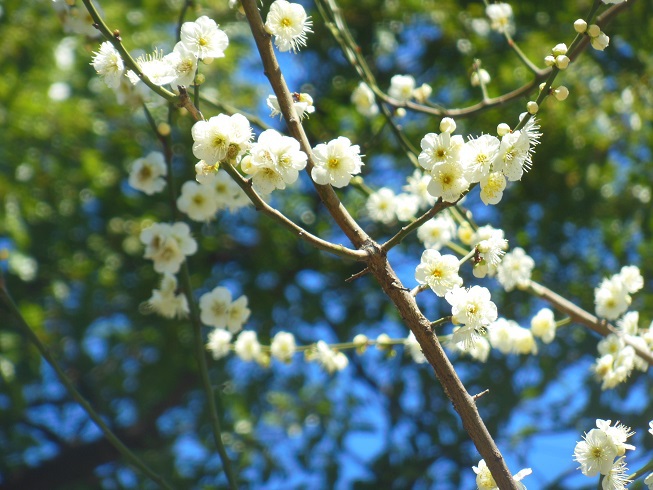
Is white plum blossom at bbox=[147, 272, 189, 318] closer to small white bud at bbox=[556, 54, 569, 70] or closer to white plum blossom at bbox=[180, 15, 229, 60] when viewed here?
white plum blossom at bbox=[180, 15, 229, 60]

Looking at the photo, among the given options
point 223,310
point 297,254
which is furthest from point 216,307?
point 297,254

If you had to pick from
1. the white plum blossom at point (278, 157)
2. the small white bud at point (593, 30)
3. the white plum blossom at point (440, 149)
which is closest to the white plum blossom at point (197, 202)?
the white plum blossom at point (278, 157)

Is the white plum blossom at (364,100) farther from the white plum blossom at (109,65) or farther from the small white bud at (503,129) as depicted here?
the small white bud at (503,129)

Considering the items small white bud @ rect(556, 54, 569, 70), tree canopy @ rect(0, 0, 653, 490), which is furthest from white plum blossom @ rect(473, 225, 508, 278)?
tree canopy @ rect(0, 0, 653, 490)

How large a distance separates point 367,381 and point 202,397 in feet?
1.89

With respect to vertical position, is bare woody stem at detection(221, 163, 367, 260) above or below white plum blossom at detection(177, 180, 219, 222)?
below

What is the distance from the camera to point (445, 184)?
3.44 ft

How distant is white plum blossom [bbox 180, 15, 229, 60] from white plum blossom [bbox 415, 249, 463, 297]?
42cm

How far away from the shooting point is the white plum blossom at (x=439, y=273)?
117cm

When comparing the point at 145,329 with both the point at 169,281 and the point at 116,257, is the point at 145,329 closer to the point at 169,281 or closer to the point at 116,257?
the point at 116,257

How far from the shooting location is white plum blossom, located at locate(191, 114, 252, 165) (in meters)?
1.06

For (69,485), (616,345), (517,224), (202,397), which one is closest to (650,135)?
(517,224)

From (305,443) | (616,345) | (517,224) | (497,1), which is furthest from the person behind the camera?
(517,224)

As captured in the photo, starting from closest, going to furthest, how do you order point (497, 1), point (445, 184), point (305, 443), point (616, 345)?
point (445, 184)
point (616, 345)
point (497, 1)
point (305, 443)
